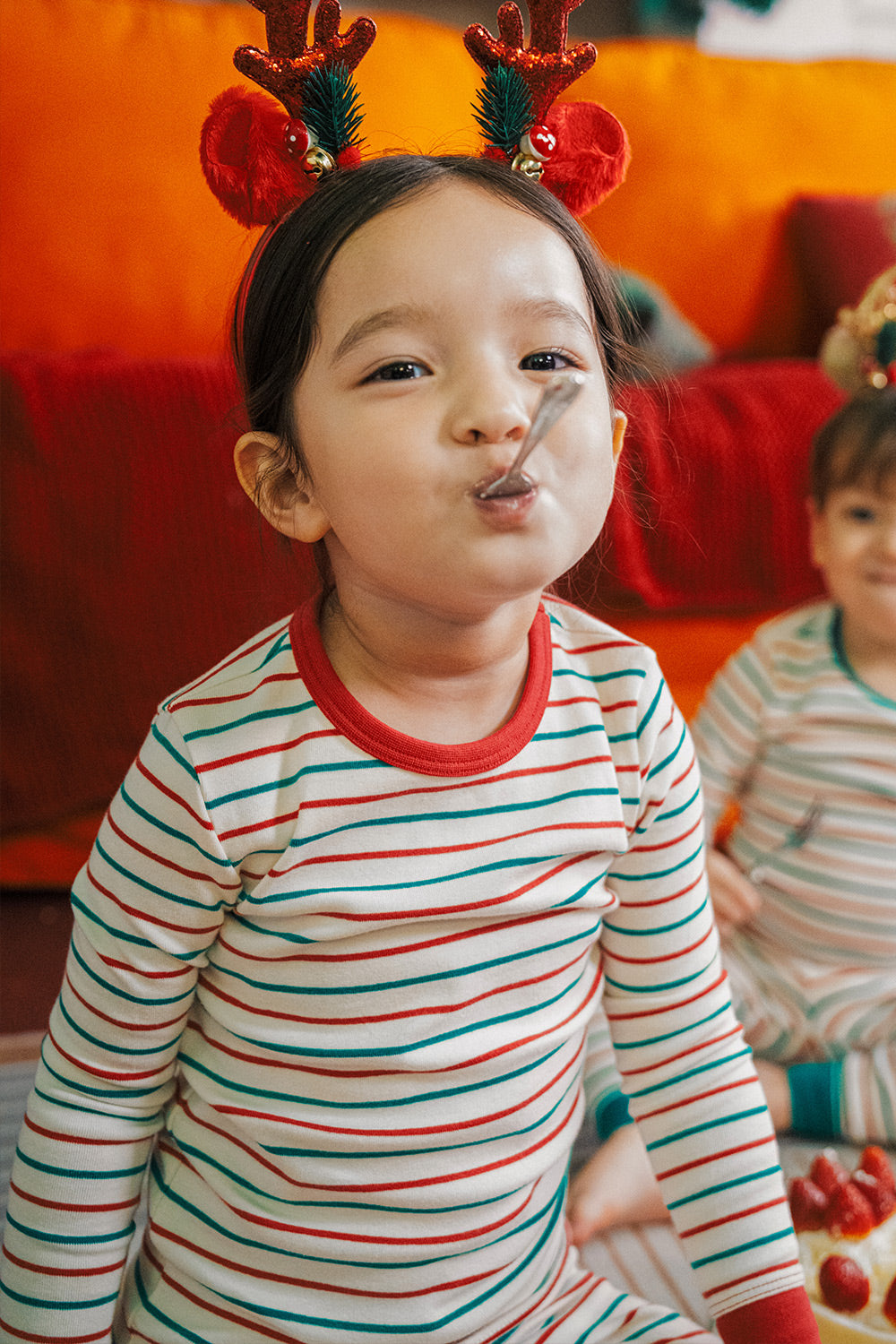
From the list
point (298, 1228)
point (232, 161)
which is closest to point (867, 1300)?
Answer: point (298, 1228)

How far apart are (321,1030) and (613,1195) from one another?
1.30ft

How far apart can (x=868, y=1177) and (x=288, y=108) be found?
84 cm

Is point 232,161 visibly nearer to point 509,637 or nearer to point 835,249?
point 509,637

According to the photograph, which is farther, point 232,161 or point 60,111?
point 60,111

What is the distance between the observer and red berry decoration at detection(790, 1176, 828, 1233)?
866 millimetres

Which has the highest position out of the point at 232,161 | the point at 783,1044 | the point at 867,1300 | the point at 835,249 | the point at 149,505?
the point at 232,161

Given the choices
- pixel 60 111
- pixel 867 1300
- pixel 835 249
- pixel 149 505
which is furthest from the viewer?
pixel 835 249

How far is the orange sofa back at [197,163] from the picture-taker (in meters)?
1.63

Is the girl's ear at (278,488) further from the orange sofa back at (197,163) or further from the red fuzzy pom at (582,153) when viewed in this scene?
the orange sofa back at (197,163)

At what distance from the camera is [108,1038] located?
62 cm

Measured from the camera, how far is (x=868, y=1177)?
0.90 metres

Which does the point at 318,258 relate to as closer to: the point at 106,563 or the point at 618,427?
the point at 618,427

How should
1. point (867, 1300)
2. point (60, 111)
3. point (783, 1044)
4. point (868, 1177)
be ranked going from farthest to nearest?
point (60, 111) < point (783, 1044) < point (868, 1177) < point (867, 1300)

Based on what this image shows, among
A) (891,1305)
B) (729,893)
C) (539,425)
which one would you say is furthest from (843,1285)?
(539,425)
